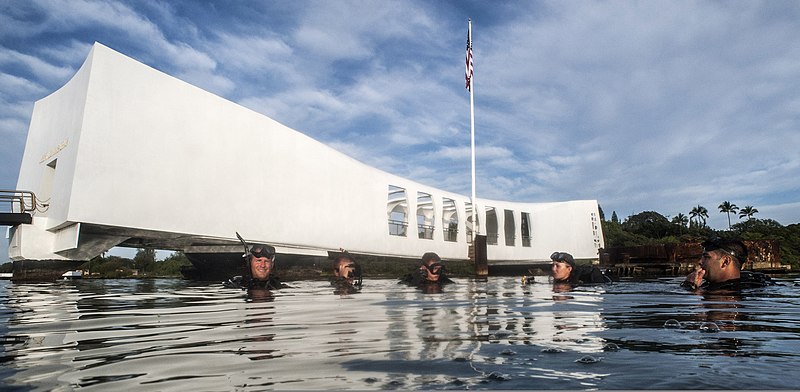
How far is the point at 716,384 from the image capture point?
195cm

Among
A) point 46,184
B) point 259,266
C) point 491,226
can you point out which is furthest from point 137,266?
point 259,266

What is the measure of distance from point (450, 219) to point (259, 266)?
32.7 m

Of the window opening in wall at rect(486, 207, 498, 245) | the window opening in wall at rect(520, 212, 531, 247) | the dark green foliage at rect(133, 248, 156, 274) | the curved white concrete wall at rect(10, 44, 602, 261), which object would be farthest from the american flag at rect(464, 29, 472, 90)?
→ the dark green foliage at rect(133, 248, 156, 274)

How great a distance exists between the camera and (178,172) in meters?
23.7

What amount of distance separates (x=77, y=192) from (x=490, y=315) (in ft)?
66.6

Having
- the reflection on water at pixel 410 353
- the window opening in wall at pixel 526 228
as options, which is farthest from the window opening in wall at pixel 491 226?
the reflection on water at pixel 410 353

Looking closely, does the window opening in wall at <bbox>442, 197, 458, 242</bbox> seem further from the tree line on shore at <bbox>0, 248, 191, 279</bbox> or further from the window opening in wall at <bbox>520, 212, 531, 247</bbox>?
the tree line on shore at <bbox>0, 248, 191, 279</bbox>

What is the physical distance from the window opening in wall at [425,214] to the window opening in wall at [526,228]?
10.4 m

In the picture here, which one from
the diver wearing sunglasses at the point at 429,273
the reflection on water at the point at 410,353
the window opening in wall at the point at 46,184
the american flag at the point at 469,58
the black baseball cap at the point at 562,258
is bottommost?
the reflection on water at the point at 410,353

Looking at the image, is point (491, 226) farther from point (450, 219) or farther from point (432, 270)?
point (432, 270)

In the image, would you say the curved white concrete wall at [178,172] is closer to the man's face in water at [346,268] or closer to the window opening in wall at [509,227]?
the man's face in water at [346,268]

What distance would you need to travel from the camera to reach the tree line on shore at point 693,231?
163ft

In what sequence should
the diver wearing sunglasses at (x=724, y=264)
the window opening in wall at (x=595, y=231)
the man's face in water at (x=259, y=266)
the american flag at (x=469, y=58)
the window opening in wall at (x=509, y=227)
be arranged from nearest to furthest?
the diver wearing sunglasses at (x=724, y=264)
the man's face in water at (x=259, y=266)
the american flag at (x=469, y=58)
the window opening in wall at (x=509, y=227)
the window opening in wall at (x=595, y=231)

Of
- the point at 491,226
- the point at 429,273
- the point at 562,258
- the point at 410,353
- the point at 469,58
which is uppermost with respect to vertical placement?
the point at 469,58
